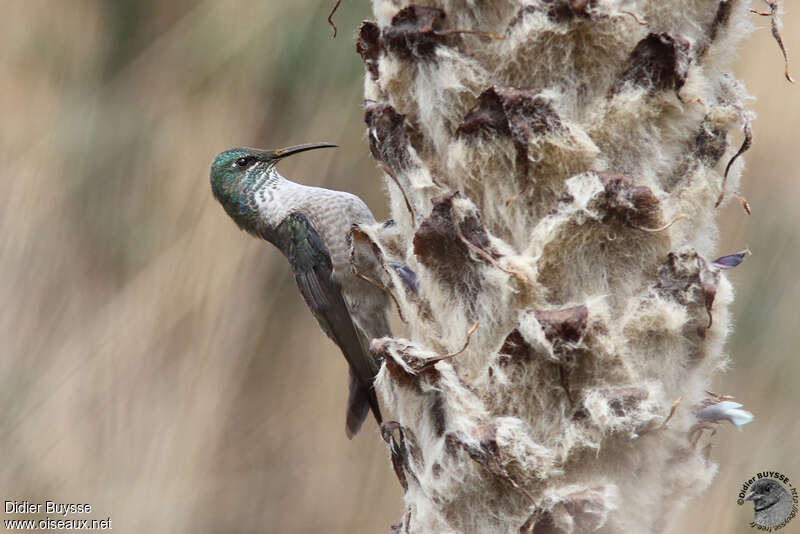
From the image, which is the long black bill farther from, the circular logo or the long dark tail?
the circular logo

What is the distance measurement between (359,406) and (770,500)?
0.89 m

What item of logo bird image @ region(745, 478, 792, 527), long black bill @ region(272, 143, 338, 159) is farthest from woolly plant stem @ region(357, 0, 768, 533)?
long black bill @ region(272, 143, 338, 159)

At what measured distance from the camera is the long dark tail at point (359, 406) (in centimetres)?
192

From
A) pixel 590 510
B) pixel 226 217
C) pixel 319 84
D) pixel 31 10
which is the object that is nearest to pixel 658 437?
pixel 590 510

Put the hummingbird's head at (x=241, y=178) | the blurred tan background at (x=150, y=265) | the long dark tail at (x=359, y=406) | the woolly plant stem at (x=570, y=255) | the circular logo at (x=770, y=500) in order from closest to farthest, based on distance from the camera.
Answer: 1. the woolly plant stem at (x=570, y=255)
2. the circular logo at (x=770, y=500)
3. the blurred tan background at (x=150, y=265)
4. the long dark tail at (x=359, y=406)
5. the hummingbird's head at (x=241, y=178)

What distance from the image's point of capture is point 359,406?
6.31 feet

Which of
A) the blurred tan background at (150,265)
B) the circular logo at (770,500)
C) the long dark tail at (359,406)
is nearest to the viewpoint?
the circular logo at (770,500)

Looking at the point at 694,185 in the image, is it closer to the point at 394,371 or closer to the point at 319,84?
the point at 394,371

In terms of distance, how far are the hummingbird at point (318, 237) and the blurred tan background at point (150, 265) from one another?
133mm

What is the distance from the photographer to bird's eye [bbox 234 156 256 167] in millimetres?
2099

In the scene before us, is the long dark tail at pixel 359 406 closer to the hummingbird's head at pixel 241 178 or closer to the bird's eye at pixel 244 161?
the hummingbird's head at pixel 241 178

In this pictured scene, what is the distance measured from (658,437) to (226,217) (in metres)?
1.42

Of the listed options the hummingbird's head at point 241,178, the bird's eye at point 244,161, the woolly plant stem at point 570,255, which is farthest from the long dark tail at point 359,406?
the woolly plant stem at point 570,255

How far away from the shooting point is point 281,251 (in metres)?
2.13
